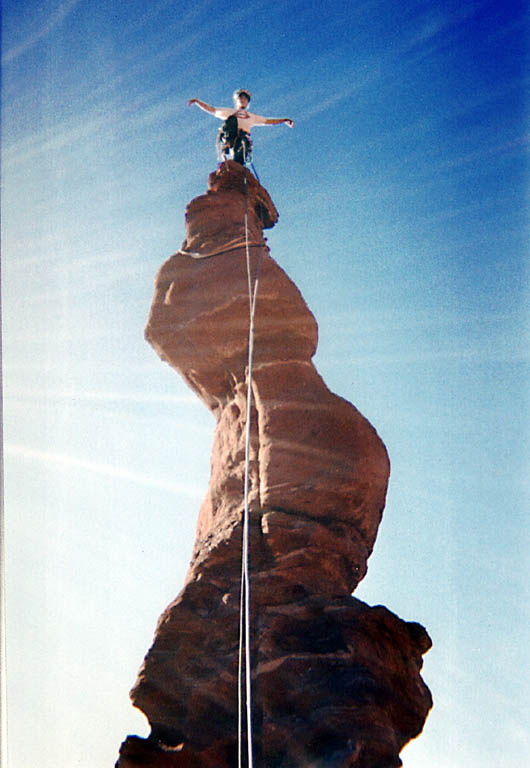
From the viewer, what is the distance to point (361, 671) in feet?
25.0

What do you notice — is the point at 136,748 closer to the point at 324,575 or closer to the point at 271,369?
the point at 324,575

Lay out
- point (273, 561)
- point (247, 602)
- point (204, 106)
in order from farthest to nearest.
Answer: point (204, 106) < point (273, 561) < point (247, 602)

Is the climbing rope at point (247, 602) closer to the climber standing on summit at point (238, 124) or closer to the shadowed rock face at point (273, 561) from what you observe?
the shadowed rock face at point (273, 561)

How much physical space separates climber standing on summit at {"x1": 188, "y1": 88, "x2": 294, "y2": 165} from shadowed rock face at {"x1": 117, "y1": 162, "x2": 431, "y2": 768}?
126 cm

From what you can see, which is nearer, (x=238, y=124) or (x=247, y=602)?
(x=247, y=602)

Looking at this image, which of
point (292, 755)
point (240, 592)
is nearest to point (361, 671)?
point (292, 755)

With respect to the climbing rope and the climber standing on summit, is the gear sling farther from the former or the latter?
the climbing rope

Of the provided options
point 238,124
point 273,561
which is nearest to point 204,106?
point 238,124

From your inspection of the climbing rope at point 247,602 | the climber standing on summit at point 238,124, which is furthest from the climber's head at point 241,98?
the climbing rope at point 247,602

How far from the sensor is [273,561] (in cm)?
866

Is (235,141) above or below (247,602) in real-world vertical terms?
above

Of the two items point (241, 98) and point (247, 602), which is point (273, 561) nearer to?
point (247, 602)

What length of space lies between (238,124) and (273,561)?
22.7 ft

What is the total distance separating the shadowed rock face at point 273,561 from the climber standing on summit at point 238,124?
126cm
